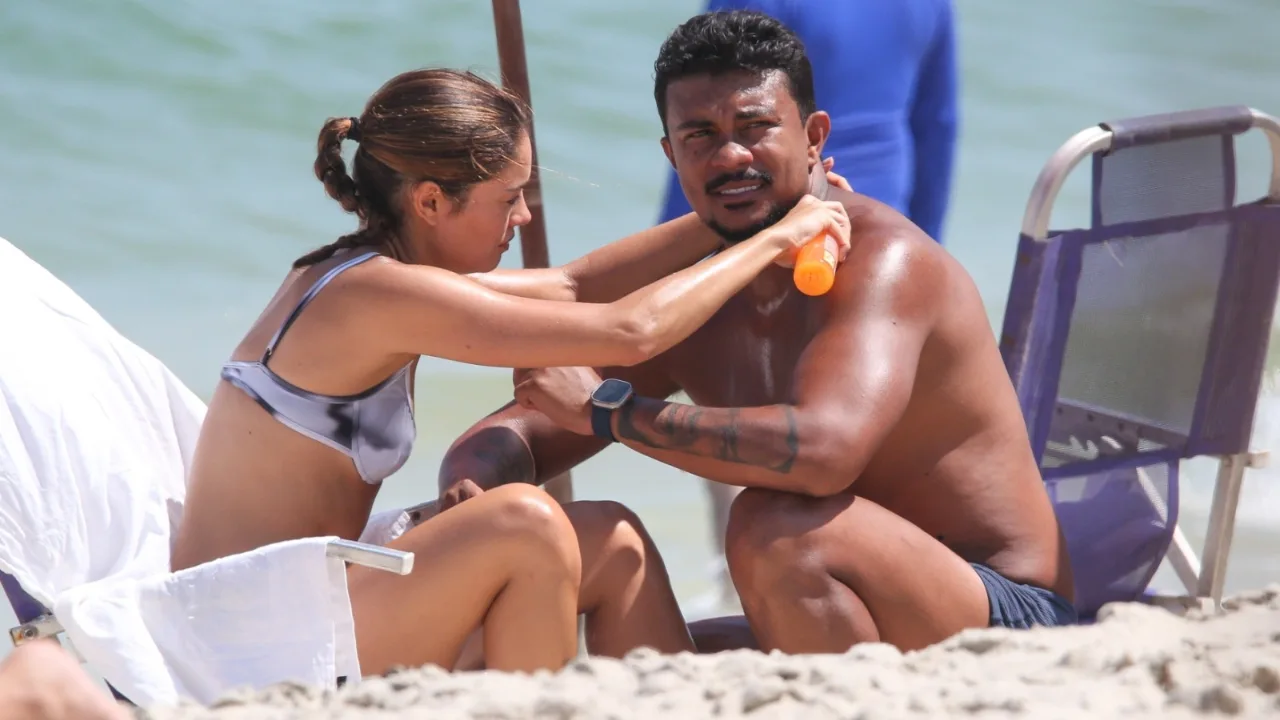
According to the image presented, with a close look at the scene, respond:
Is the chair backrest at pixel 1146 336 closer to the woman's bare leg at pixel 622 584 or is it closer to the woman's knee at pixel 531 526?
the woman's bare leg at pixel 622 584

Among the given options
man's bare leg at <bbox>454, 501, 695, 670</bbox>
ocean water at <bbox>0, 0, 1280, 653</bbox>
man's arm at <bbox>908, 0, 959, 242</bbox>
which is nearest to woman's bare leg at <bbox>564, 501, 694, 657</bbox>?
man's bare leg at <bbox>454, 501, 695, 670</bbox>

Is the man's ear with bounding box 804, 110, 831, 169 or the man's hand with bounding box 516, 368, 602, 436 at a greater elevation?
the man's ear with bounding box 804, 110, 831, 169

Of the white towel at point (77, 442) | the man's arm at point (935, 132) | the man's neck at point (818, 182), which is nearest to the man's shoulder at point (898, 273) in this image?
the man's neck at point (818, 182)

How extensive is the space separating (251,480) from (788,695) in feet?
3.63

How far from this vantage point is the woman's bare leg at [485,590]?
2.46 m

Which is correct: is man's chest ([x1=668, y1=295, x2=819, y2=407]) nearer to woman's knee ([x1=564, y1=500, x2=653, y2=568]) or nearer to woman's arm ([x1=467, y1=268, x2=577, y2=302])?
woman's arm ([x1=467, y1=268, x2=577, y2=302])

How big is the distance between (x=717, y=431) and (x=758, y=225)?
0.49 meters

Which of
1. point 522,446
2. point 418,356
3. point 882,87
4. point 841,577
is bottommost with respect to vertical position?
point 841,577

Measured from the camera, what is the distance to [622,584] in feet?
8.76

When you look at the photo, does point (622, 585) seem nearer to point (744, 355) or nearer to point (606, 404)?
point (606, 404)

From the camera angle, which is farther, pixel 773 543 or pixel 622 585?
pixel 622 585

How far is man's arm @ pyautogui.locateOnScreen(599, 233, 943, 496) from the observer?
2480 mm

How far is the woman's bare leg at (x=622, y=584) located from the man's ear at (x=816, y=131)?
0.78m

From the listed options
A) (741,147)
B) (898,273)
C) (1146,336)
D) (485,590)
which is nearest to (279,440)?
(485,590)
